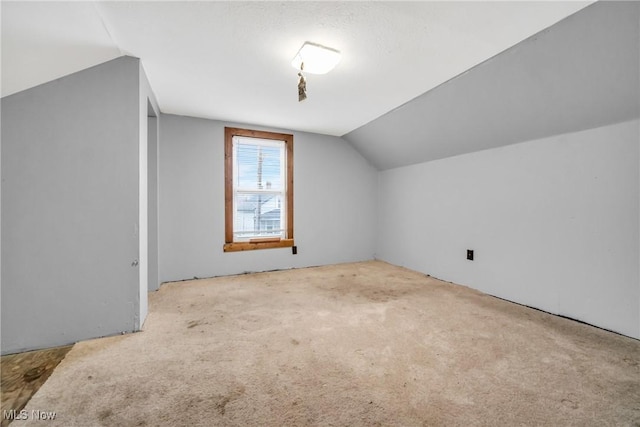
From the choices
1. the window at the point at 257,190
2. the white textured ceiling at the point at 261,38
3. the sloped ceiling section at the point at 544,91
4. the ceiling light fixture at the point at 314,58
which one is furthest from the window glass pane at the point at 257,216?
the ceiling light fixture at the point at 314,58

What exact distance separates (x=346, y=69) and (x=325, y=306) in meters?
2.12

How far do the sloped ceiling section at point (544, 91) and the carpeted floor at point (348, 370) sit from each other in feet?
5.54

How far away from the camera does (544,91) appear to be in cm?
211

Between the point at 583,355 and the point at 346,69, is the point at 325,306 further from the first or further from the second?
the point at 346,69

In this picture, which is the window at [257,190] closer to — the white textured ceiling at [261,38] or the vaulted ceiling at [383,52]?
the vaulted ceiling at [383,52]

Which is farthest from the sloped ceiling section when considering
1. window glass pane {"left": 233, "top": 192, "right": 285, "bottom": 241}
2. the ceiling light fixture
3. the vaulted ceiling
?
window glass pane {"left": 233, "top": 192, "right": 285, "bottom": 241}

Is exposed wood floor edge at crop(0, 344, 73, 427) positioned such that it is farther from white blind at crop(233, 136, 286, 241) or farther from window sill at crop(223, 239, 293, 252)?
white blind at crop(233, 136, 286, 241)

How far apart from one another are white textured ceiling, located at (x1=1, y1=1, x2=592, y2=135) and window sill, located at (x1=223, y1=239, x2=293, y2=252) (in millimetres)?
1945

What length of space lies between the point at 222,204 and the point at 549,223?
3575 mm

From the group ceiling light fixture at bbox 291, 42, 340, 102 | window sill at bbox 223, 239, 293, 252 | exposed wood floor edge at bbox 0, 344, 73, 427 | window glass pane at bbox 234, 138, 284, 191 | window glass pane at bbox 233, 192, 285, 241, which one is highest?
ceiling light fixture at bbox 291, 42, 340, 102

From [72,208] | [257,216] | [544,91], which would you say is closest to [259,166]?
[257,216]

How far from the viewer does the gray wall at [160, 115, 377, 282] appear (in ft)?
10.9

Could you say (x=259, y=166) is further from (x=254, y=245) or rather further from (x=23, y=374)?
(x=23, y=374)

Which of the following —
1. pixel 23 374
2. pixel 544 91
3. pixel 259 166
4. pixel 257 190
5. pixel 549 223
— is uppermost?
pixel 544 91
